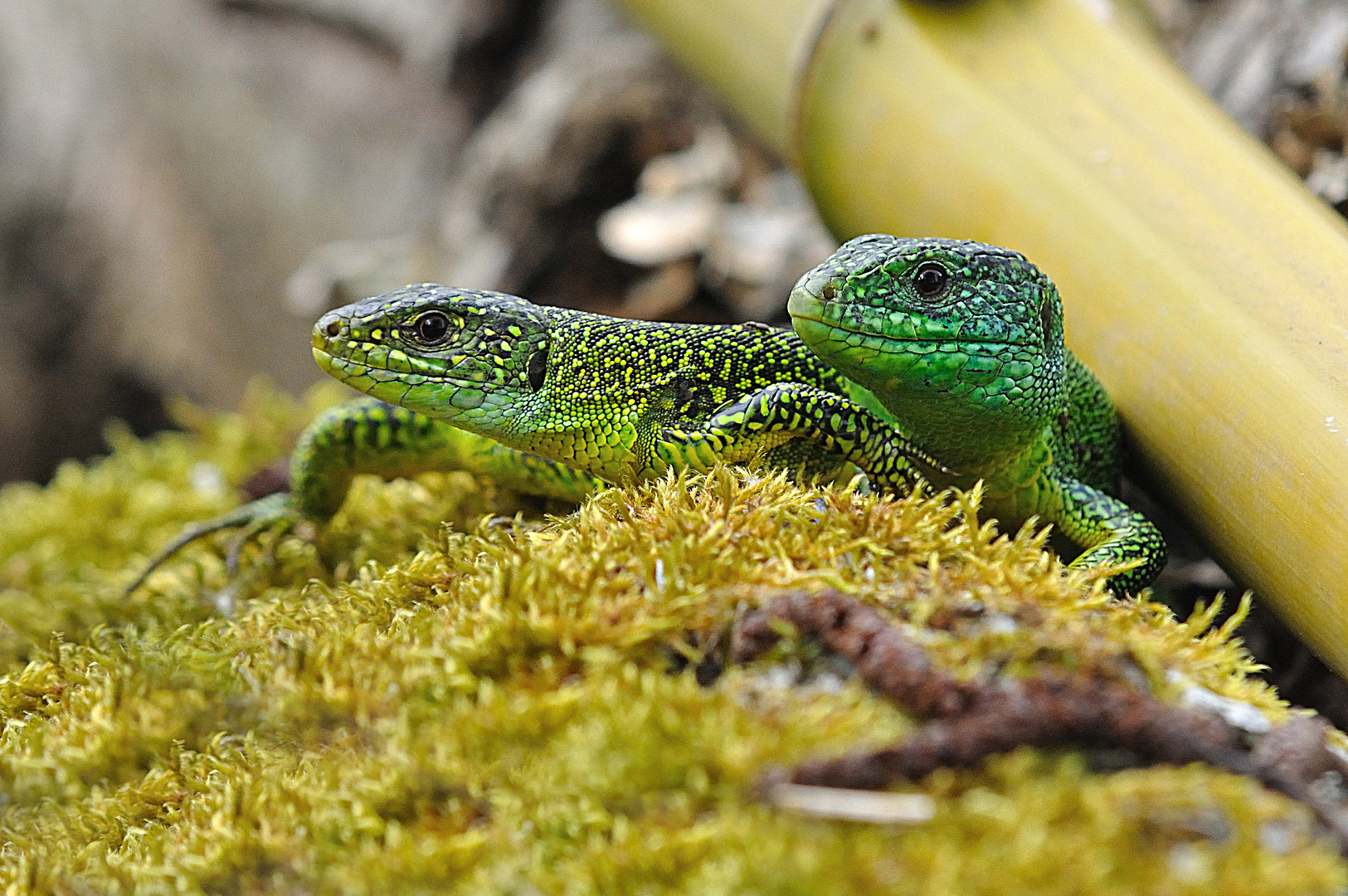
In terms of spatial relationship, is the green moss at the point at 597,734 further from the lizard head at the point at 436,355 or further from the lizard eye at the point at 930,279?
the lizard eye at the point at 930,279

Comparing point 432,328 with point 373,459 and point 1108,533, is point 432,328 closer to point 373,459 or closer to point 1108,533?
point 373,459

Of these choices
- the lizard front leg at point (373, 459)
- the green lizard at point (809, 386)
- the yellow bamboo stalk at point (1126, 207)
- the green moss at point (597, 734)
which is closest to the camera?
the green moss at point (597, 734)

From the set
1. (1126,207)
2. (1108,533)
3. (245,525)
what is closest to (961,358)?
(1108,533)

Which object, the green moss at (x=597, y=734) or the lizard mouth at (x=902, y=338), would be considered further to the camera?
the lizard mouth at (x=902, y=338)

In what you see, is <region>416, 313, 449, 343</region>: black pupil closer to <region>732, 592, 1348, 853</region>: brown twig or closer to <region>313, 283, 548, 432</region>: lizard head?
<region>313, 283, 548, 432</region>: lizard head

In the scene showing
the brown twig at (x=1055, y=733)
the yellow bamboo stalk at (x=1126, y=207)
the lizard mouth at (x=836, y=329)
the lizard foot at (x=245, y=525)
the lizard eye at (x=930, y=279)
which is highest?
the yellow bamboo stalk at (x=1126, y=207)

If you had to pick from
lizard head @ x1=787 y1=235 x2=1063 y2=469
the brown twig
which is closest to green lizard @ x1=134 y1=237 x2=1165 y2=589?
lizard head @ x1=787 y1=235 x2=1063 y2=469

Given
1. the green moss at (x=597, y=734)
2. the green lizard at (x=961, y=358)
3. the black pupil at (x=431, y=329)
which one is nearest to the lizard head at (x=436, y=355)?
the black pupil at (x=431, y=329)

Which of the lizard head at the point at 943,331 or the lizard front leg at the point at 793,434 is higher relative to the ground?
the lizard head at the point at 943,331
